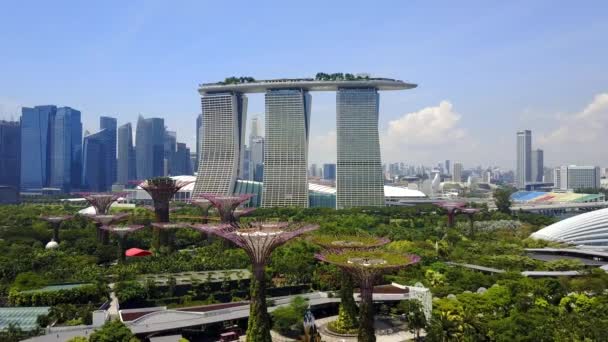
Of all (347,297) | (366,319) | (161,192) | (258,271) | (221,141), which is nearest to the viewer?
(366,319)

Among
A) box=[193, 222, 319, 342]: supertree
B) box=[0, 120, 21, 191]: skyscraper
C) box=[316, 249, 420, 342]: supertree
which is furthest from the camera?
box=[0, 120, 21, 191]: skyscraper

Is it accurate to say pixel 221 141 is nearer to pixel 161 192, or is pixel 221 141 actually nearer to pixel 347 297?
pixel 161 192

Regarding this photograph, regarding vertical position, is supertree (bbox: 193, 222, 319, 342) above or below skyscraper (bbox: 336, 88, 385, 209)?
below

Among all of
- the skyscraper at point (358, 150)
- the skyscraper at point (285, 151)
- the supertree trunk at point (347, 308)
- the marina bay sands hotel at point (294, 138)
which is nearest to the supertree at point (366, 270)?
the supertree trunk at point (347, 308)

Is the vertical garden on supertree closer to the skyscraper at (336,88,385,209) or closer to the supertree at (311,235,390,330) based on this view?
the supertree at (311,235,390,330)

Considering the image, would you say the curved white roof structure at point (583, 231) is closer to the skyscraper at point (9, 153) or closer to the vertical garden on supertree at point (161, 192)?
the vertical garden on supertree at point (161, 192)

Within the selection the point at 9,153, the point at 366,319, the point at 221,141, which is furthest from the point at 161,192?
the point at 9,153

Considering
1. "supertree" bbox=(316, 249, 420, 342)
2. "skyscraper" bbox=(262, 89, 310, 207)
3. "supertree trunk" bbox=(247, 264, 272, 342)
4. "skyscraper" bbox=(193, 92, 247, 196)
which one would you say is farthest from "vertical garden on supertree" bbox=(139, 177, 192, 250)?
"skyscraper" bbox=(193, 92, 247, 196)
